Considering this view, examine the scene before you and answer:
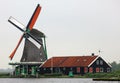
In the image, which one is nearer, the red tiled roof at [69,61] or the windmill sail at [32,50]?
the red tiled roof at [69,61]

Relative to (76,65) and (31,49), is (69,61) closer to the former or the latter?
(76,65)

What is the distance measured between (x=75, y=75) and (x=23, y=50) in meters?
12.9

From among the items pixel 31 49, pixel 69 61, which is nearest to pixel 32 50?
pixel 31 49

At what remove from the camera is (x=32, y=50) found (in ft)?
268

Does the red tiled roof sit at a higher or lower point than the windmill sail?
lower

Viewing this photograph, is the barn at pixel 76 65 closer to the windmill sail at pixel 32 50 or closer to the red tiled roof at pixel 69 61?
the red tiled roof at pixel 69 61

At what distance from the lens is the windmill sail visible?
81.5 m

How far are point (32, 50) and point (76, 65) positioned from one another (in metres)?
10.3

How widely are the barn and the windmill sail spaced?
2312mm

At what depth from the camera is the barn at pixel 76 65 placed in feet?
252

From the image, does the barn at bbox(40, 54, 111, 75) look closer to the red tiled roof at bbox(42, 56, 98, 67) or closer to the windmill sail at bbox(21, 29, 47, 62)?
the red tiled roof at bbox(42, 56, 98, 67)

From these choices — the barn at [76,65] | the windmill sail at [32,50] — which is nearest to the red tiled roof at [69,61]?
the barn at [76,65]

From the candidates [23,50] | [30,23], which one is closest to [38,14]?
[30,23]

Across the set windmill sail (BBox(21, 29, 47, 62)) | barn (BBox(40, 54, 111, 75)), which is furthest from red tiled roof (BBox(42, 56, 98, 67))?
windmill sail (BBox(21, 29, 47, 62))
